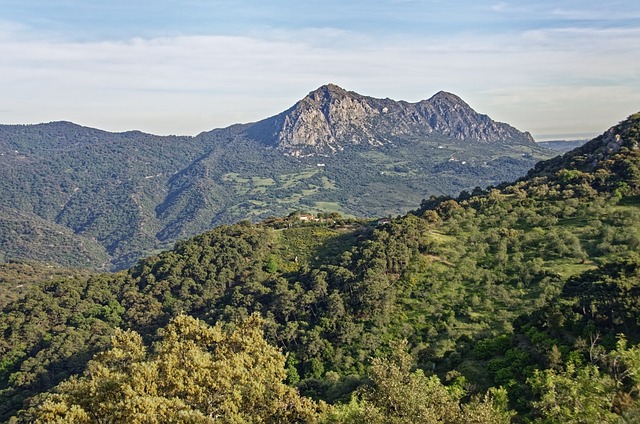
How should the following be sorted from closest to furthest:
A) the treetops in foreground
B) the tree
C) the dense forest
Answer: the treetops in foreground
the tree
the dense forest

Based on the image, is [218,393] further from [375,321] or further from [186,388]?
[375,321]

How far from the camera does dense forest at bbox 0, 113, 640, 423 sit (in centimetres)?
2111

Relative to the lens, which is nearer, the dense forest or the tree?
the tree

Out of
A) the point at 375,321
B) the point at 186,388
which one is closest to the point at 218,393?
the point at 186,388

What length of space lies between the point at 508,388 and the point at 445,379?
4866mm

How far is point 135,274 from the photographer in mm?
93250

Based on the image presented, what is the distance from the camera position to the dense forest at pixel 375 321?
21.1 meters

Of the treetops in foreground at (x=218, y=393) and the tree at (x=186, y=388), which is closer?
the treetops in foreground at (x=218, y=393)

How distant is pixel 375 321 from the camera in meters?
57.4

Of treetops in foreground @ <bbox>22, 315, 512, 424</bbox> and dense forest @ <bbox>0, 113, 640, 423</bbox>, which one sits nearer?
treetops in foreground @ <bbox>22, 315, 512, 424</bbox>

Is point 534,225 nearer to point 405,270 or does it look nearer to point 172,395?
point 405,270

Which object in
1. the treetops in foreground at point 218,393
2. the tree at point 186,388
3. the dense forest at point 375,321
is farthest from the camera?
the dense forest at point 375,321

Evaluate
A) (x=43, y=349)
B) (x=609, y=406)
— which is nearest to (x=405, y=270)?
(x=609, y=406)

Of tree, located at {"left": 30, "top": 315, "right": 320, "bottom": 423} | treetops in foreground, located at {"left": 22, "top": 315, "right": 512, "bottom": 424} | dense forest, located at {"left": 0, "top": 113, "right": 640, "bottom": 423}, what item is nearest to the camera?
treetops in foreground, located at {"left": 22, "top": 315, "right": 512, "bottom": 424}
